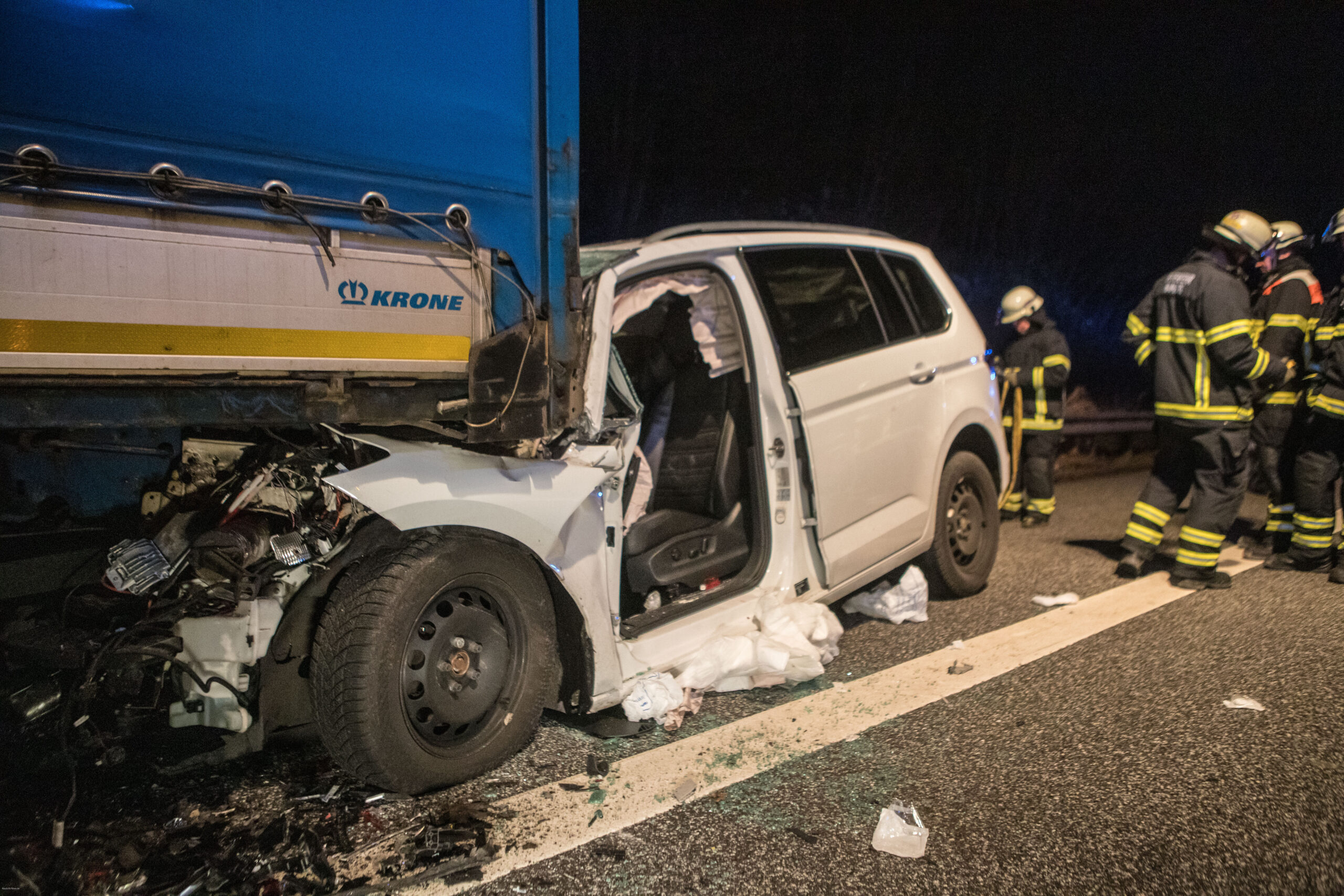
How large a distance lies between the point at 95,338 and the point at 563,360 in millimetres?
1175

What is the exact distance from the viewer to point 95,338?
5.81 feet

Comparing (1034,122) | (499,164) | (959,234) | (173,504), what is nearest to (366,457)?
(173,504)

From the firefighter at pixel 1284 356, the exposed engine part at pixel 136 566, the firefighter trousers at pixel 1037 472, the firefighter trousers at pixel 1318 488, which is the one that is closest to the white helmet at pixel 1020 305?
the firefighter trousers at pixel 1037 472

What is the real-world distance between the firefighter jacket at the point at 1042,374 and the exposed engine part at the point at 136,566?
6579 millimetres

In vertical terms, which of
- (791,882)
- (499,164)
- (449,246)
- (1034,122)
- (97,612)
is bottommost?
(791,882)

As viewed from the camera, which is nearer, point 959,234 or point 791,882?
point 791,882

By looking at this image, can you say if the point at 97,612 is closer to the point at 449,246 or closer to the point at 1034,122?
the point at 449,246

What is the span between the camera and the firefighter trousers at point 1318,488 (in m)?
5.04

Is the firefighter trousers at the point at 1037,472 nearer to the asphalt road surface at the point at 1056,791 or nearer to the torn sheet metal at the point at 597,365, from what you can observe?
the asphalt road surface at the point at 1056,791

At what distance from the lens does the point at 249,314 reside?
6.45ft

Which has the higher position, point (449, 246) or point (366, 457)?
point (449, 246)

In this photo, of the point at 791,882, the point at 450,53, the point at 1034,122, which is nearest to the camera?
the point at 791,882

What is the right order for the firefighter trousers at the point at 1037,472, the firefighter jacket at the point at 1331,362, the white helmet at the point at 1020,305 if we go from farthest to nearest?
the white helmet at the point at 1020,305, the firefighter trousers at the point at 1037,472, the firefighter jacket at the point at 1331,362

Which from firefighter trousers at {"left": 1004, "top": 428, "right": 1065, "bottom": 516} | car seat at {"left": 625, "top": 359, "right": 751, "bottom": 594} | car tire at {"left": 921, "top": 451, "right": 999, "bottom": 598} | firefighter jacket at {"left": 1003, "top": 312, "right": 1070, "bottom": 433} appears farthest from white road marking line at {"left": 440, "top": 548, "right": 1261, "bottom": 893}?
firefighter jacket at {"left": 1003, "top": 312, "right": 1070, "bottom": 433}
